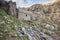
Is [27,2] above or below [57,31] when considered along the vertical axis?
above

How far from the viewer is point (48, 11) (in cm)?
2567

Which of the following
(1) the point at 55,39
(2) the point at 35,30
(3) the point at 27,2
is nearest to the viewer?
(2) the point at 35,30

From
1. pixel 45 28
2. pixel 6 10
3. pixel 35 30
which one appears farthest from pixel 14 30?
pixel 45 28

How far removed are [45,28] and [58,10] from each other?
6388mm

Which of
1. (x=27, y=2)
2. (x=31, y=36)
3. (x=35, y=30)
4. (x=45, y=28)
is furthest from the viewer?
(x=27, y=2)

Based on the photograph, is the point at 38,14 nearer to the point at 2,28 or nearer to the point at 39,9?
the point at 39,9

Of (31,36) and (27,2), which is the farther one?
(27,2)

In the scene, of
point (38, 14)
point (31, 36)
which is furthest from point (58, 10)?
point (31, 36)

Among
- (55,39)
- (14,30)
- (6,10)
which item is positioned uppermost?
(6,10)

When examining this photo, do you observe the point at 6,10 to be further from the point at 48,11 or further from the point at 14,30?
the point at 48,11

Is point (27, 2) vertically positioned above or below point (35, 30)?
above

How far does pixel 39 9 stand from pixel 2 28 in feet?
35.0

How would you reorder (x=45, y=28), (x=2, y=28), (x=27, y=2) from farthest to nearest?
(x=27, y=2) → (x=45, y=28) → (x=2, y=28)

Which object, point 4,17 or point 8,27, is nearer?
point 8,27
